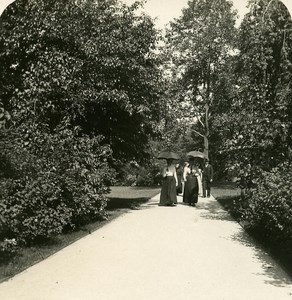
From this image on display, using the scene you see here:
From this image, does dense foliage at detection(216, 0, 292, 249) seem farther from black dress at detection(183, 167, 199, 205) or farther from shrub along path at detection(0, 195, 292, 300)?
black dress at detection(183, 167, 199, 205)

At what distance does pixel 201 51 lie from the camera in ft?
43.2

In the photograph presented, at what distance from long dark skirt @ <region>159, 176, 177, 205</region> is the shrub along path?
Answer: 17.4 ft

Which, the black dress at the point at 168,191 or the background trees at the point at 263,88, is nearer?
the background trees at the point at 263,88

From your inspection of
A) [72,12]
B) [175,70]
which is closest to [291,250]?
[72,12]

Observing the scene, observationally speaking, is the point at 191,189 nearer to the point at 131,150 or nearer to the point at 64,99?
the point at 131,150

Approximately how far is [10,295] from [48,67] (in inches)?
251

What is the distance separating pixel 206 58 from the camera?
14.3 metres

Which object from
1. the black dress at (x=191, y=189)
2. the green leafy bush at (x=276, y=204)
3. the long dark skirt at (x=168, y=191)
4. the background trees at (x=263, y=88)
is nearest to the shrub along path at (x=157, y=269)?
the green leafy bush at (x=276, y=204)

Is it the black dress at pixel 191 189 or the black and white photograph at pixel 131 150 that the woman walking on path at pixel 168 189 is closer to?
the black and white photograph at pixel 131 150

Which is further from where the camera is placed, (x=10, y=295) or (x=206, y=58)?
(x=206, y=58)

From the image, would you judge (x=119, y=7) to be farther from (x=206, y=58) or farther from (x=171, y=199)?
(x=171, y=199)

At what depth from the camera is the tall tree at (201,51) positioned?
9.64 meters

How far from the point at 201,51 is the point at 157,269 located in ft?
27.0

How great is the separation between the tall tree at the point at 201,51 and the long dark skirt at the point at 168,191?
350 centimetres
